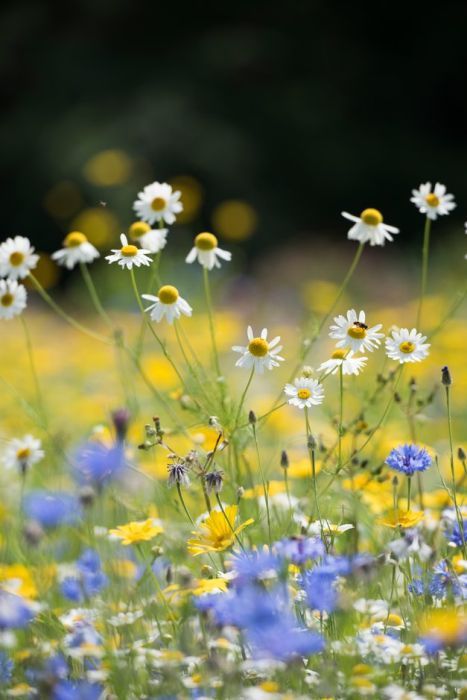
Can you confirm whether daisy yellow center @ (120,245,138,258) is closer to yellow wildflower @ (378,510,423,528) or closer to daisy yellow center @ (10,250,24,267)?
daisy yellow center @ (10,250,24,267)

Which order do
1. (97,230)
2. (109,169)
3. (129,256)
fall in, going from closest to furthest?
(129,256) → (97,230) → (109,169)

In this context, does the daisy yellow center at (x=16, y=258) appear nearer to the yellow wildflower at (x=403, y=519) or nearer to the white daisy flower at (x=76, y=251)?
the white daisy flower at (x=76, y=251)

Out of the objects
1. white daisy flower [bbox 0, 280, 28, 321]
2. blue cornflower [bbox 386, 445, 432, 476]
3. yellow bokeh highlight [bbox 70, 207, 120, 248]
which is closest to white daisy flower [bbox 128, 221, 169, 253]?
white daisy flower [bbox 0, 280, 28, 321]

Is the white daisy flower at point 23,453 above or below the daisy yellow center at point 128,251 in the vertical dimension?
below

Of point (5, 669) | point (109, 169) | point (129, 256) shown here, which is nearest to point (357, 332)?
point (129, 256)

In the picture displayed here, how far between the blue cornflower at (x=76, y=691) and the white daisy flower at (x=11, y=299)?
688 millimetres

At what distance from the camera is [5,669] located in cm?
153

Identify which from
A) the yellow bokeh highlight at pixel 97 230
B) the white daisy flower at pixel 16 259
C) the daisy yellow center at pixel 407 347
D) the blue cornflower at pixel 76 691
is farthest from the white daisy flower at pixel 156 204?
the yellow bokeh highlight at pixel 97 230

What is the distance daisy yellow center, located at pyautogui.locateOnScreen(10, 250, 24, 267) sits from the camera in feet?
6.32

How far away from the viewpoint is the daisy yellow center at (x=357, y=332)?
1669 millimetres

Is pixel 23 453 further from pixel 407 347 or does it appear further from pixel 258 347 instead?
pixel 407 347

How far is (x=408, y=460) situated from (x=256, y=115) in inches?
321

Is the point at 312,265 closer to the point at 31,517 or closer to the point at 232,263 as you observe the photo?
the point at 232,263

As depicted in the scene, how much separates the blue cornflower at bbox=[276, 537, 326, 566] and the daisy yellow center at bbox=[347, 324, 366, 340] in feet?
1.21
